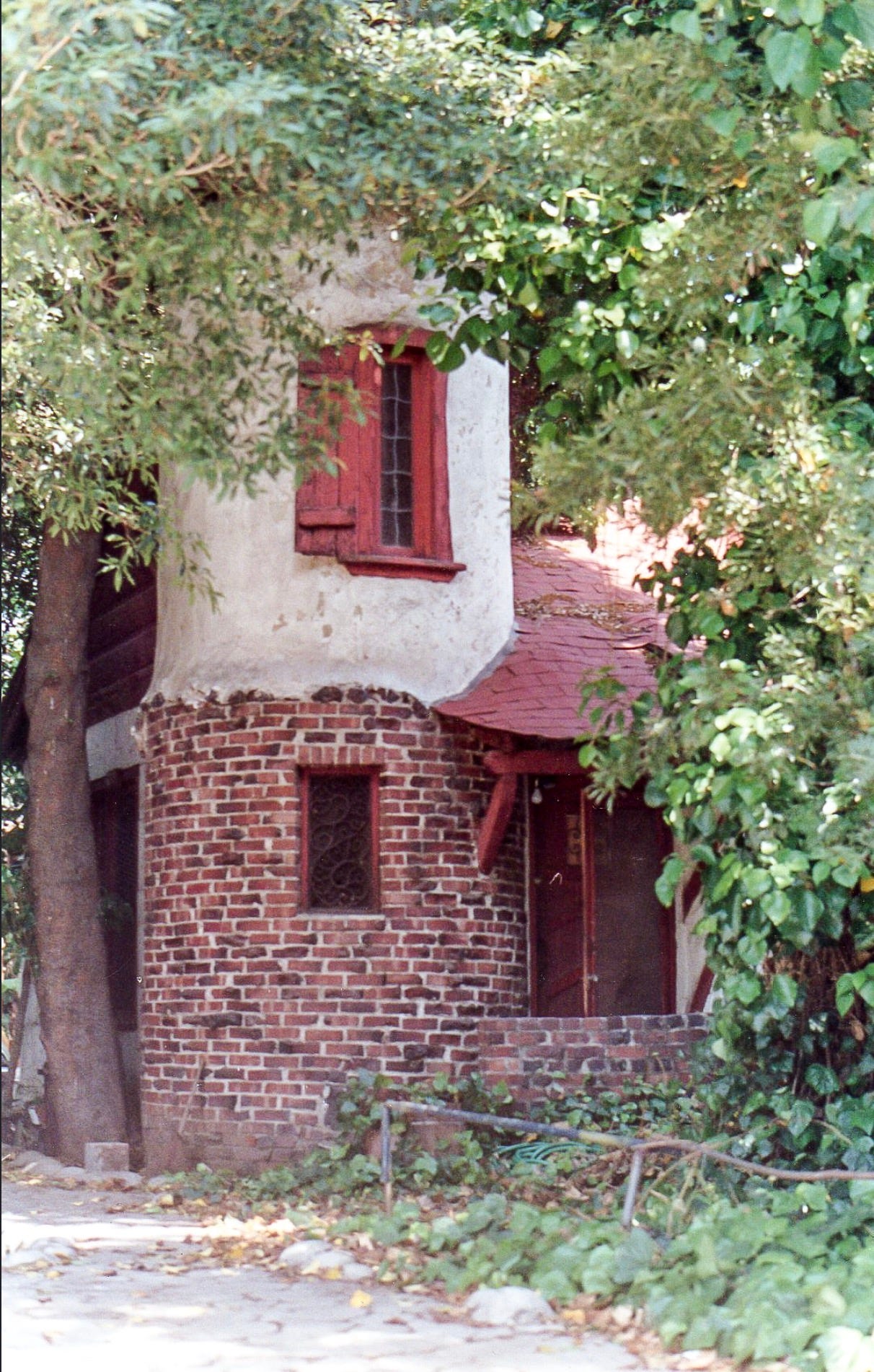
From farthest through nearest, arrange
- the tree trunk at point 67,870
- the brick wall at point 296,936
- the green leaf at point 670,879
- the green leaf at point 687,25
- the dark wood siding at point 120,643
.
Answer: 1. the dark wood siding at point 120,643
2. the tree trunk at point 67,870
3. the brick wall at point 296,936
4. the green leaf at point 670,879
5. the green leaf at point 687,25

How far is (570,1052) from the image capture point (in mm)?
11383

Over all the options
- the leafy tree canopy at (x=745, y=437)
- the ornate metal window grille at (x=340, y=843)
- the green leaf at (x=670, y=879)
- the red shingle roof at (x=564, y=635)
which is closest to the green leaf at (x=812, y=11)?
the leafy tree canopy at (x=745, y=437)

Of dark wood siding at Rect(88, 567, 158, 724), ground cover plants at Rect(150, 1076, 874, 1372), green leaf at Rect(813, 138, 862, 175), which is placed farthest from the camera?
dark wood siding at Rect(88, 567, 158, 724)

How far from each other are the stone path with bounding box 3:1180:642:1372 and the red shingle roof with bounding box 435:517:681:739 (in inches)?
160

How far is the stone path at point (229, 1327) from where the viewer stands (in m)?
6.06

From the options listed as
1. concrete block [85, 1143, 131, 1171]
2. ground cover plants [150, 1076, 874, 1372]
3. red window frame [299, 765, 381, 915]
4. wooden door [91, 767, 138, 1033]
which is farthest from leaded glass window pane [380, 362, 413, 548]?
concrete block [85, 1143, 131, 1171]

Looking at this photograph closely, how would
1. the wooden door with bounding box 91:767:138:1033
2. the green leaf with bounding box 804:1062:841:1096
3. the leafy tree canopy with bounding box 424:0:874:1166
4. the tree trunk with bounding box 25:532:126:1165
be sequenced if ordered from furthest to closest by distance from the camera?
the wooden door with bounding box 91:767:138:1033 < the tree trunk with bounding box 25:532:126:1165 < the green leaf with bounding box 804:1062:841:1096 < the leafy tree canopy with bounding box 424:0:874:1166

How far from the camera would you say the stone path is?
606cm

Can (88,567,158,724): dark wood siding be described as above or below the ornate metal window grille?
above

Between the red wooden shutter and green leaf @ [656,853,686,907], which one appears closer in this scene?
green leaf @ [656,853,686,907]

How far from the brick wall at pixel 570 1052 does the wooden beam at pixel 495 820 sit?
3.53ft

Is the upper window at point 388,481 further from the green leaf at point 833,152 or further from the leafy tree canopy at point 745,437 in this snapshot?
the green leaf at point 833,152

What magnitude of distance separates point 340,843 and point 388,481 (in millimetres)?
2487

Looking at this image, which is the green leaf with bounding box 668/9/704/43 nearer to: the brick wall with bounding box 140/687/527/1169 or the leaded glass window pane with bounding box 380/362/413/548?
the leaded glass window pane with bounding box 380/362/413/548
